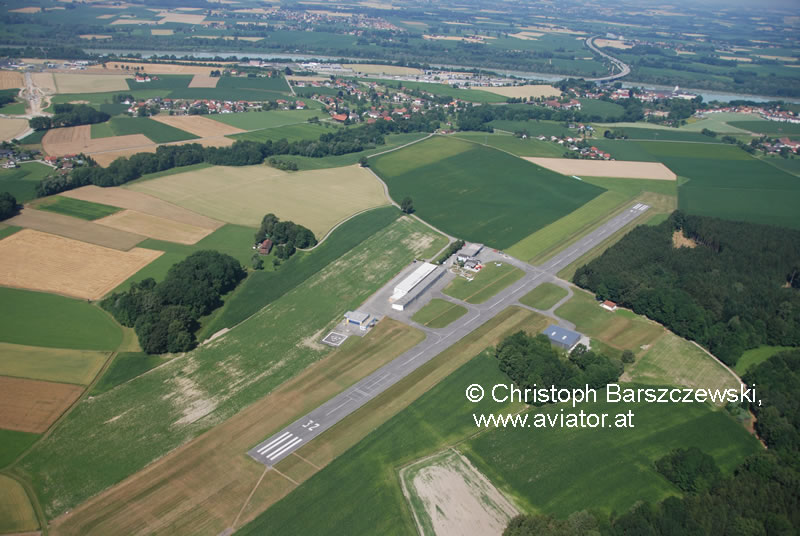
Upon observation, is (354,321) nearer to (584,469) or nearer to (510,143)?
(584,469)

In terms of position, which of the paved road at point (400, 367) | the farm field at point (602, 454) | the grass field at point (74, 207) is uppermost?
the grass field at point (74, 207)

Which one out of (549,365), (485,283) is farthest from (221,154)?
(549,365)

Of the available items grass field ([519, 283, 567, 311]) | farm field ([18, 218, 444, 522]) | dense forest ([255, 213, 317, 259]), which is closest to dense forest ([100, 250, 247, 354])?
farm field ([18, 218, 444, 522])

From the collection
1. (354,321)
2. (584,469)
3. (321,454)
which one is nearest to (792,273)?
(584,469)

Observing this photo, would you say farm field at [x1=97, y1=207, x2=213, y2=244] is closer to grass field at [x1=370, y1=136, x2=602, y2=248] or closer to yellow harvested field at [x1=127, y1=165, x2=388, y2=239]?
yellow harvested field at [x1=127, y1=165, x2=388, y2=239]

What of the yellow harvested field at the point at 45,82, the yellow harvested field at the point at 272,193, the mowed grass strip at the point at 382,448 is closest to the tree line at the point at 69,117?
the yellow harvested field at the point at 45,82

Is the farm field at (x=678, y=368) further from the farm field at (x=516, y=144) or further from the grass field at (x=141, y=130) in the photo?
the grass field at (x=141, y=130)
